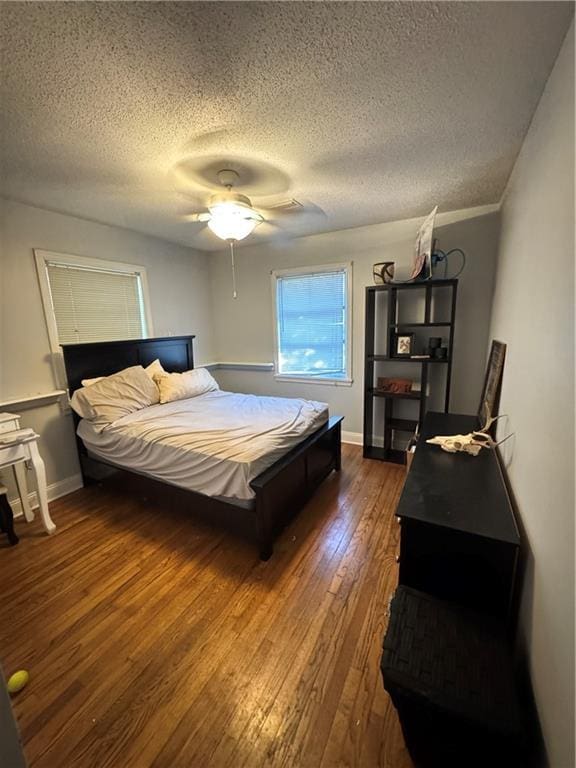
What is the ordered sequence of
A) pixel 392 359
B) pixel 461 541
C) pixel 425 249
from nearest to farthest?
pixel 461 541 → pixel 425 249 → pixel 392 359

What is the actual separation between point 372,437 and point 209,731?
9.40 feet

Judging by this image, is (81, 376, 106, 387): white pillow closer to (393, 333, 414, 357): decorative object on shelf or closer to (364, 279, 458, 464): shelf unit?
(364, 279, 458, 464): shelf unit

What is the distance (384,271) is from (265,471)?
2.24 m

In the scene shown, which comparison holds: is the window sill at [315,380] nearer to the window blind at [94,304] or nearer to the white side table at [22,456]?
the window blind at [94,304]

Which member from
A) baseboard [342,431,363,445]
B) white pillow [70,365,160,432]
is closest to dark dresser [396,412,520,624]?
baseboard [342,431,363,445]

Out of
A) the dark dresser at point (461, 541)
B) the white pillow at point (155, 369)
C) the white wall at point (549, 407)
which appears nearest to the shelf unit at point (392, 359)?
the white wall at point (549, 407)

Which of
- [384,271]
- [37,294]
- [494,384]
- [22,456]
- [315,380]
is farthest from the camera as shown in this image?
[315,380]

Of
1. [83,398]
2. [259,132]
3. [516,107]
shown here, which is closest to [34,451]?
[83,398]

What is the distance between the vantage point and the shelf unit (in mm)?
2918

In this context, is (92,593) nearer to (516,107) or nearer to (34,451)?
(34,451)

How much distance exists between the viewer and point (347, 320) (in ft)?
11.7

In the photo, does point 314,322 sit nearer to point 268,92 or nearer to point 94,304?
point 94,304

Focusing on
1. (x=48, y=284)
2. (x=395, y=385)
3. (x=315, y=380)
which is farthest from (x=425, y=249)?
(x=48, y=284)

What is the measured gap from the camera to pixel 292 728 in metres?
1.16
